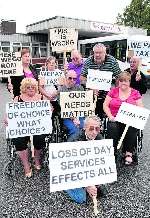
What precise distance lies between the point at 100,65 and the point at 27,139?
170 centimetres

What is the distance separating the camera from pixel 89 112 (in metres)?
5.39

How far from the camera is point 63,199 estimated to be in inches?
170

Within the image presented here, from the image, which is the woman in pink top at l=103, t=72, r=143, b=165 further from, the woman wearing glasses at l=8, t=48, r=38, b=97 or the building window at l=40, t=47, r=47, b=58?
the building window at l=40, t=47, r=47, b=58

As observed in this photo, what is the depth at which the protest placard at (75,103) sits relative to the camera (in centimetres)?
524

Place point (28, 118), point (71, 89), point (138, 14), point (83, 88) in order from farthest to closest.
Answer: point (138, 14), point (83, 88), point (71, 89), point (28, 118)

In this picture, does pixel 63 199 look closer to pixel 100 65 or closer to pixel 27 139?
pixel 27 139

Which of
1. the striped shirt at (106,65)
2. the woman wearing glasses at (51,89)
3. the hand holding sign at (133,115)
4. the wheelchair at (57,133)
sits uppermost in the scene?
the striped shirt at (106,65)

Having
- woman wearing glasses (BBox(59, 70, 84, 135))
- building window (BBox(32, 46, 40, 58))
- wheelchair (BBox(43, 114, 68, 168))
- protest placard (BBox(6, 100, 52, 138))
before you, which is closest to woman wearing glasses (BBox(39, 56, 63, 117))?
wheelchair (BBox(43, 114, 68, 168))

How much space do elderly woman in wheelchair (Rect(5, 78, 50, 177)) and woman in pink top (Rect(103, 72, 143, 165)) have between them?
41.3 inches

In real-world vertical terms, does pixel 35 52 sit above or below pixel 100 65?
below

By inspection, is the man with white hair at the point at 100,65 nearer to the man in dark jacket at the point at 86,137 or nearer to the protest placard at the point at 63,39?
the protest placard at the point at 63,39

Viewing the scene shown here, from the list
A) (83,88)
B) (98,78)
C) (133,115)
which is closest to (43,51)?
(98,78)

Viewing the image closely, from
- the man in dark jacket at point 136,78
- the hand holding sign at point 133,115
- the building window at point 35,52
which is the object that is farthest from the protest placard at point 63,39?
the building window at point 35,52

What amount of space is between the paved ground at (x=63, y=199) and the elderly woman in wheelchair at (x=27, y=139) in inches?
8.1
